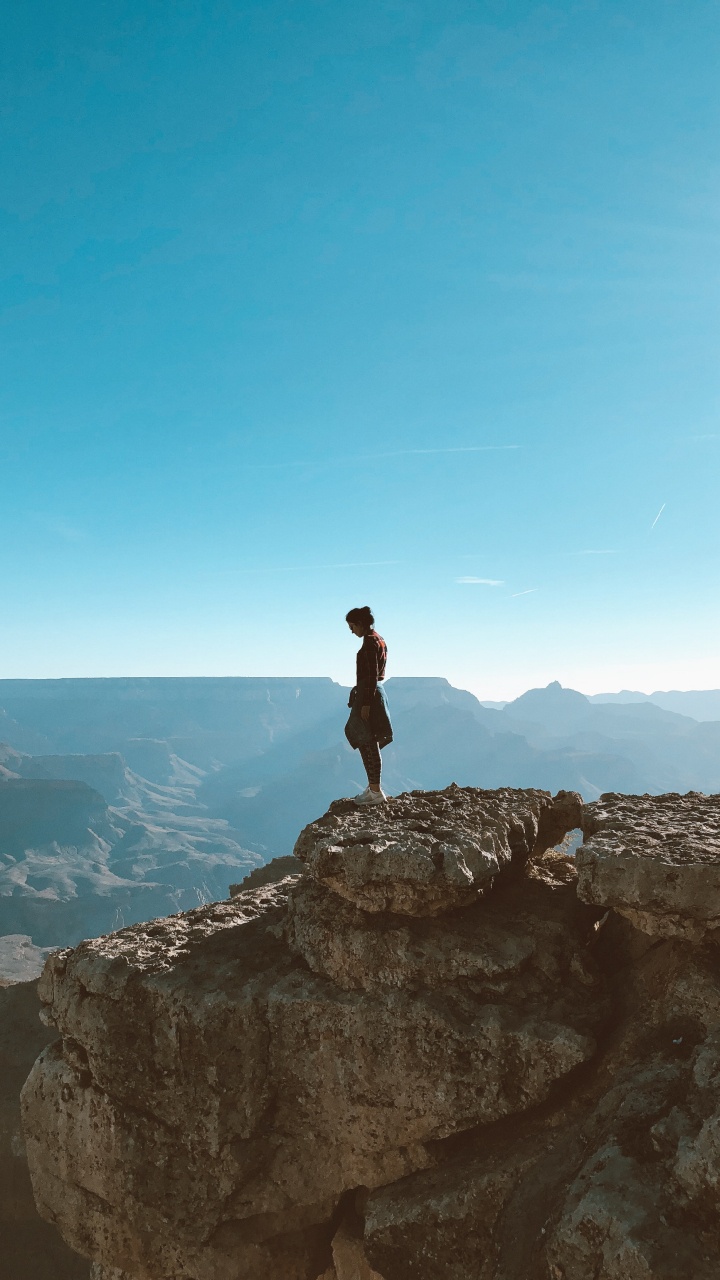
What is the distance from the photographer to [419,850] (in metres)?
8.14

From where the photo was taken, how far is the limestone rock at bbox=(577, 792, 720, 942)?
22.2ft

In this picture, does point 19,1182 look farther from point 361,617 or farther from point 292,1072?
point 361,617

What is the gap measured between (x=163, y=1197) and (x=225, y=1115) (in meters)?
1.28

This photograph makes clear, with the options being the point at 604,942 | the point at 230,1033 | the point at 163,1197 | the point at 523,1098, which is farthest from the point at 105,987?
the point at 604,942

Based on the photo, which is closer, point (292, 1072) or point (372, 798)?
point (292, 1072)

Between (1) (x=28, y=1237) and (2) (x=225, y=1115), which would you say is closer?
(2) (x=225, y=1115)

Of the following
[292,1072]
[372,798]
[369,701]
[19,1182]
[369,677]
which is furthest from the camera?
[19,1182]

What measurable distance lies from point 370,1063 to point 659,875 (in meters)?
3.94

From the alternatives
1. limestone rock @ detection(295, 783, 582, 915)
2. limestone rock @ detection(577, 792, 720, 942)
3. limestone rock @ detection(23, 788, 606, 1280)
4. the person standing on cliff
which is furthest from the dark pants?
limestone rock @ detection(577, 792, 720, 942)

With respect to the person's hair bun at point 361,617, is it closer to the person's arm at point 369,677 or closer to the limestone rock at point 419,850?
the person's arm at point 369,677

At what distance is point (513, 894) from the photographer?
931 cm

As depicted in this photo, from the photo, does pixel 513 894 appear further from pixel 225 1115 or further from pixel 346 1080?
pixel 225 1115

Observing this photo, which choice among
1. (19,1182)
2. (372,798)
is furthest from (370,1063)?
(19,1182)

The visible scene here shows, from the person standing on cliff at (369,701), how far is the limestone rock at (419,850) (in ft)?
2.48
